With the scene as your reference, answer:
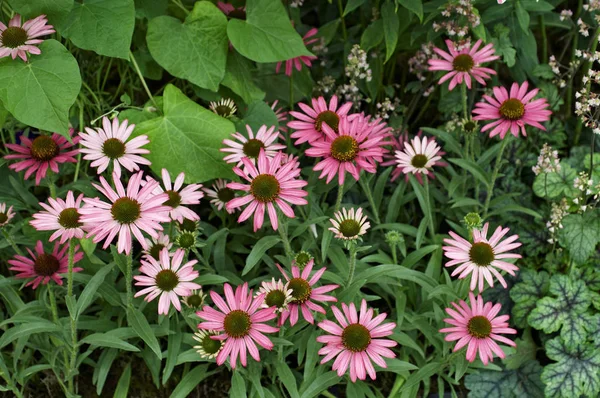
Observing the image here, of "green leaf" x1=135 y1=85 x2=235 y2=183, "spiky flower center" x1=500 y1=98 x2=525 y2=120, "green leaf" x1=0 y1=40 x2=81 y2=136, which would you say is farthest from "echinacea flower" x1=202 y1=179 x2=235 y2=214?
"spiky flower center" x1=500 y1=98 x2=525 y2=120

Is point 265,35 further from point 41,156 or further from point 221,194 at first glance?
point 41,156

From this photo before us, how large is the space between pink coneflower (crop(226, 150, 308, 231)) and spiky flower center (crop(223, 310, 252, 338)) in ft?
0.60

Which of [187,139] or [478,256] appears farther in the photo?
[187,139]

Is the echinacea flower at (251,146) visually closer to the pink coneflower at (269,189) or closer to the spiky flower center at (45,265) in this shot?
the pink coneflower at (269,189)

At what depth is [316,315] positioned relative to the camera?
154 cm

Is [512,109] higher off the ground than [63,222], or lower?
higher

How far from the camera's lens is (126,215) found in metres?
1.31

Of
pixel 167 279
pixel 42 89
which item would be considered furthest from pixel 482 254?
pixel 42 89

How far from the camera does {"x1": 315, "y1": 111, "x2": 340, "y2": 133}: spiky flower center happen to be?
1.63 m

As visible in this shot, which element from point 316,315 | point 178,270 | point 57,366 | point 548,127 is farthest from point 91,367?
point 548,127

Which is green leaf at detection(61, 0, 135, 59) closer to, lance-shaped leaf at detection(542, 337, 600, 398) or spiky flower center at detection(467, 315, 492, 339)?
spiky flower center at detection(467, 315, 492, 339)

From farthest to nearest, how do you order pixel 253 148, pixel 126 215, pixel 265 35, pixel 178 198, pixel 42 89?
1. pixel 265 35
2. pixel 253 148
3. pixel 178 198
4. pixel 42 89
5. pixel 126 215

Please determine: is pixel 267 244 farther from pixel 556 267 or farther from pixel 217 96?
pixel 556 267

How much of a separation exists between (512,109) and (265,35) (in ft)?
2.08
